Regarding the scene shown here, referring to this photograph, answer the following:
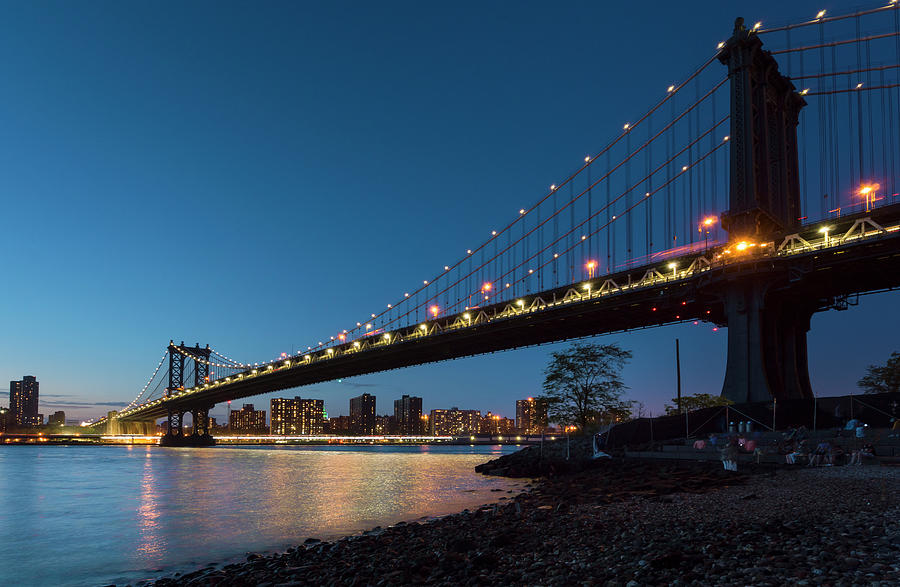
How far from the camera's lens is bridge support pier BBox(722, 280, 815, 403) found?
116ft

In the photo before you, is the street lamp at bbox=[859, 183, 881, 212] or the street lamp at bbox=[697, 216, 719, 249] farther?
the street lamp at bbox=[697, 216, 719, 249]

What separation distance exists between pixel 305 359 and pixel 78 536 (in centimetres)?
6546

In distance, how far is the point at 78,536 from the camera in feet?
69.9

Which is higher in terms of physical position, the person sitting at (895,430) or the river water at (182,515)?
the person sitting at (895,430)

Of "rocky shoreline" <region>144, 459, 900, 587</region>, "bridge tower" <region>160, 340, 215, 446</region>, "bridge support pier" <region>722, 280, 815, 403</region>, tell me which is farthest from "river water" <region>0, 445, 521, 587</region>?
"bridge tower" <region>160, 340, 215, 446</region>

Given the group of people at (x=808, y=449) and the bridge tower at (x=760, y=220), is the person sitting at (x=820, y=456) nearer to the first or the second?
the group of people at (x=808, y=449)

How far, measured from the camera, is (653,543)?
10383mm

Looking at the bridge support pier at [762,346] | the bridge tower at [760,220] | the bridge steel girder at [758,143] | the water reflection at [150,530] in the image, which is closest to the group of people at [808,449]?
the bridge support pier at [762,346]

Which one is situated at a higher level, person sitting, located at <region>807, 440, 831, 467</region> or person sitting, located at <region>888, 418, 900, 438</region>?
person sitting, located at <region>888, 418, 900, 438</region>

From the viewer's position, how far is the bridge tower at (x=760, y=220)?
36156mm

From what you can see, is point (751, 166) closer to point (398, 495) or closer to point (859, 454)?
point (859, 454)

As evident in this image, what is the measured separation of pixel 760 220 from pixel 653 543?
32.9 m

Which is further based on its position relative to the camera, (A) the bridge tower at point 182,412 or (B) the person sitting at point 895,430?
(A) the bridge tower at point 182,412

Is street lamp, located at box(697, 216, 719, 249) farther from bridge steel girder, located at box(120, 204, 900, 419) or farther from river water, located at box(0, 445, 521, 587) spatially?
river water, located at box(0, 445, 521, 587)
